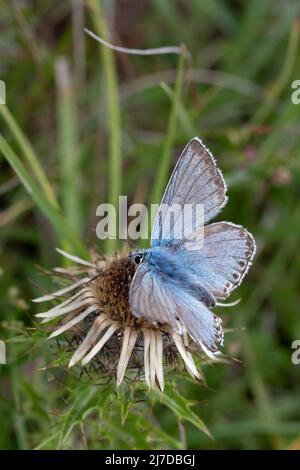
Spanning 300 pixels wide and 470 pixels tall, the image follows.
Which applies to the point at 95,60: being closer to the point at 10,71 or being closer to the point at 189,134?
the point at 10,71

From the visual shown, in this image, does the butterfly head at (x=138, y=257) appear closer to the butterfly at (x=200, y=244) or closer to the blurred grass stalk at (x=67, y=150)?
the butterfly at (x=200, y=244)

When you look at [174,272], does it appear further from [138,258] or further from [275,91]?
[275,91]

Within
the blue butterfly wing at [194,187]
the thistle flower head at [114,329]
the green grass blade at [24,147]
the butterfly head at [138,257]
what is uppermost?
the green grass blade at [24,147]

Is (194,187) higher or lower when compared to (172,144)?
lower

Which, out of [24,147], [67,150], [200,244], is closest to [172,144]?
[67,150]

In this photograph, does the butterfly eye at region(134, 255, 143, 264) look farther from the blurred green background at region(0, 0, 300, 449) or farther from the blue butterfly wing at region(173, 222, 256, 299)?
the blurred green background at region(0, 0, 300, 449)

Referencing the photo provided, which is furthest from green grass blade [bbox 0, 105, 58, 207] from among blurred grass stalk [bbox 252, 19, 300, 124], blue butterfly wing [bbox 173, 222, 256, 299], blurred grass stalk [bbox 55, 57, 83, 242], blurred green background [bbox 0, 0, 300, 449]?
blurred grass stalk [bbox 252, 19, 300, 124]

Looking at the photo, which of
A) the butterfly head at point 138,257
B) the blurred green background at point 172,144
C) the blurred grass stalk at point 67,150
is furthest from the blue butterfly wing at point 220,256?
the blurred grass stalk at point 67,150
